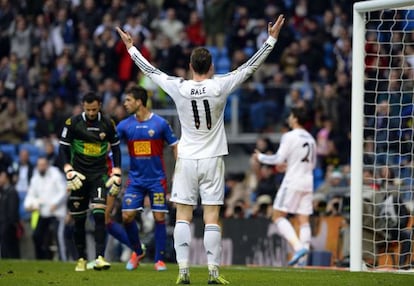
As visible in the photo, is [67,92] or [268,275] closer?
[268,275]

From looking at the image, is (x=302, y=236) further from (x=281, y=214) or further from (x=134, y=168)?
(x=134, y=168)

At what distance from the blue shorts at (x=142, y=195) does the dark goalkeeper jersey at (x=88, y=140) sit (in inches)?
24.3

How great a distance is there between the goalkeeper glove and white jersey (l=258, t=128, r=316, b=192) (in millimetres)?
3919

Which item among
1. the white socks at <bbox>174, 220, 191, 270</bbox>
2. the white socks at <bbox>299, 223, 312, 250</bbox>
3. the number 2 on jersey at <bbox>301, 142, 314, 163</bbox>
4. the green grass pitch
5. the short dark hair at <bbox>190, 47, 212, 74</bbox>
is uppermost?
the short dark hair at <bbox>190, 47, 212, 74</bbox>

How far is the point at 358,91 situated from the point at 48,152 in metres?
10.9

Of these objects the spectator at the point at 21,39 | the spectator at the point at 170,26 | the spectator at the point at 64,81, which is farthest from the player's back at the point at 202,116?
the spectator at the point at 21,39

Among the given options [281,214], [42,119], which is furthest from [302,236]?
[42,119]

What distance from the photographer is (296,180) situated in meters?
18.4

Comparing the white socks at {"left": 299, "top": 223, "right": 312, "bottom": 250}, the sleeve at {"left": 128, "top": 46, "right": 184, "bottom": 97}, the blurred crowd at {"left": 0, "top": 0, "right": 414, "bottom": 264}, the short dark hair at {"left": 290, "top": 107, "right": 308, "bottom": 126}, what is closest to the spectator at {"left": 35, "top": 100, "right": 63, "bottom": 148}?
the blurred crowd at {"left": 0, "top": 0, "right": 414, "bottom": 264}

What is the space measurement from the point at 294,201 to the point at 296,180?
326mm

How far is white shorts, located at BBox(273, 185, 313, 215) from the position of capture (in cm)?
1844

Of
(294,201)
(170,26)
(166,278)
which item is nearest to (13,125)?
(170,26)

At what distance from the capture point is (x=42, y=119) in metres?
26.7

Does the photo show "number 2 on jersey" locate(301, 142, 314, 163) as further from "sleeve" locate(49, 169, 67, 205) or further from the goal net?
"sleeve" locate(49, 169, 67, 205)
